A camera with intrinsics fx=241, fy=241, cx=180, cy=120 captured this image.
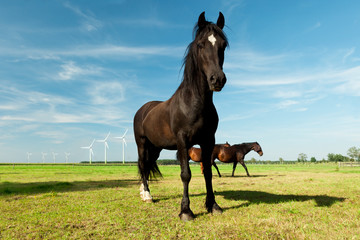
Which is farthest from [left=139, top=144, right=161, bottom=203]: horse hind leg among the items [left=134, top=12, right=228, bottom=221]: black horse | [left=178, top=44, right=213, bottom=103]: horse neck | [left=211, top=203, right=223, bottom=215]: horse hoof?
[left=178, top=44, right=213, bottom=103]: horse neck

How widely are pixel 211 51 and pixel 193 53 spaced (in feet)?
2.06

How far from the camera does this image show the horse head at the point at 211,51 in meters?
4.22

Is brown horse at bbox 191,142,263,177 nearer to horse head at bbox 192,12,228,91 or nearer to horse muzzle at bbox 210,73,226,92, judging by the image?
horse head at bbox 192,12,228,91

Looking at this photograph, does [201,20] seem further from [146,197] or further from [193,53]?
[146,197]

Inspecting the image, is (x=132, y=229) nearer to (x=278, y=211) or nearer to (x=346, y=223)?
(x=278, y=211)

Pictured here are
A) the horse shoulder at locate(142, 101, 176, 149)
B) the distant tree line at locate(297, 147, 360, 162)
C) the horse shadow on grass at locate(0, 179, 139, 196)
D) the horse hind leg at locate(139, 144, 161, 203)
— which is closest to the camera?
the horse shoulder at locate(142, 101, 176, 149)

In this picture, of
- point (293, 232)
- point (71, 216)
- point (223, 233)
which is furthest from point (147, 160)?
point (293, 232)

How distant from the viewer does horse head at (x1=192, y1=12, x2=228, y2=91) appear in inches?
166

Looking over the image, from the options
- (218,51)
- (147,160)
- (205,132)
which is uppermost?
(218,51)

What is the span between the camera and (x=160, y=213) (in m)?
5.22

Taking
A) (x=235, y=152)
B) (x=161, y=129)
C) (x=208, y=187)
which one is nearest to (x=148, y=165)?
(x=161, y=129)

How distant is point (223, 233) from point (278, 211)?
2006mm

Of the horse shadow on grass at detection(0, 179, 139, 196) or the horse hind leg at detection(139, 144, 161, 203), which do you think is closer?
the horse hind leg at detection(139, 144, 161, 203)

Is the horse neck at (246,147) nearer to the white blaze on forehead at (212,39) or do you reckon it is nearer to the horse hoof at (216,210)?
the horse hoof at (216,210)
